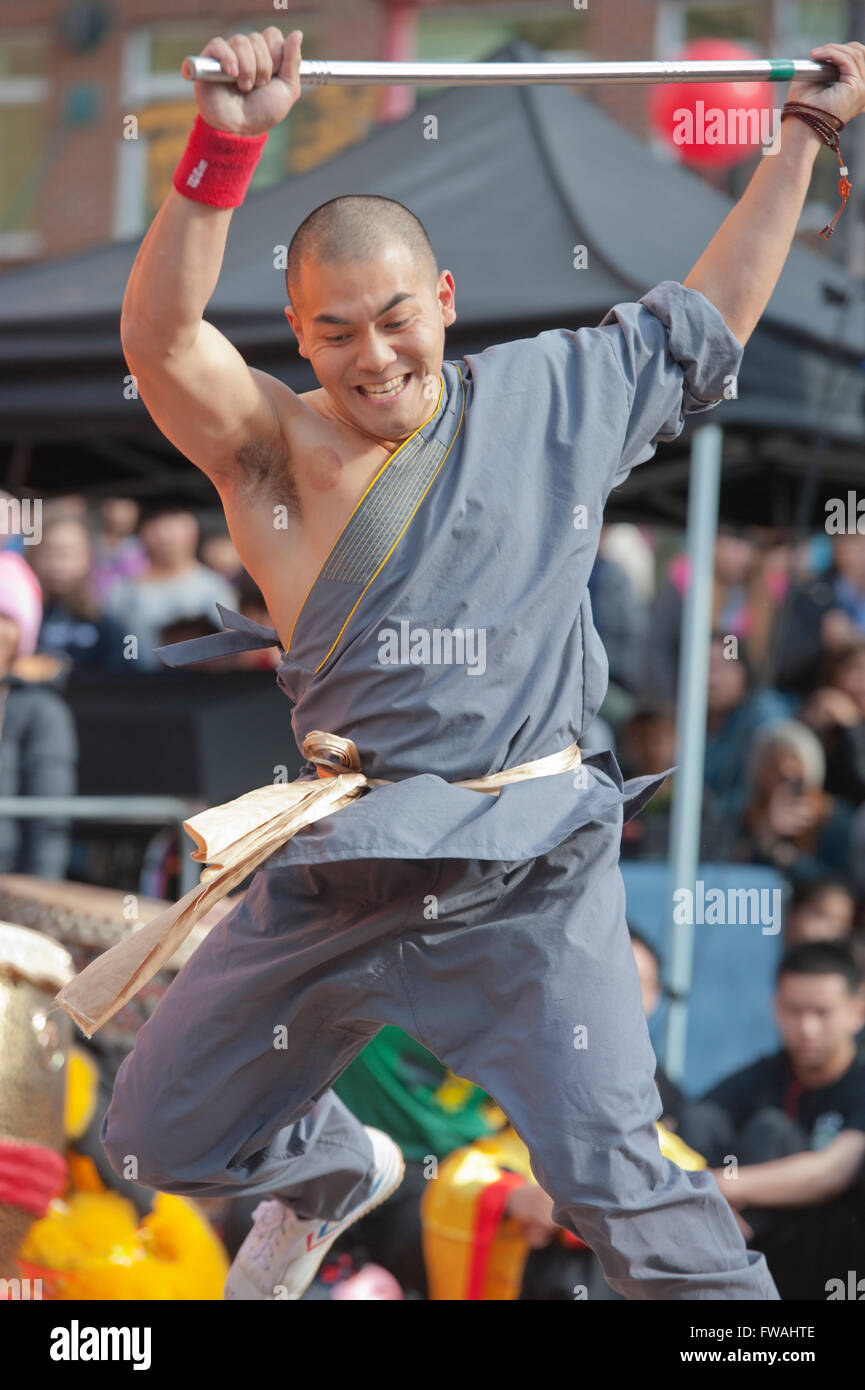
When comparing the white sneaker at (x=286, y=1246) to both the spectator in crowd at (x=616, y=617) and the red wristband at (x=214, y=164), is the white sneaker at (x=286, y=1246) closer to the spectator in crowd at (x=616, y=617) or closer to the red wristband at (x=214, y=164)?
the red wristband at (x=214, y=164)

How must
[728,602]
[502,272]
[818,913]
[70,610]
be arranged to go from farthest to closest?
1. [728,602]
2. [70,610]
3. [818,913]
4. [502,272]

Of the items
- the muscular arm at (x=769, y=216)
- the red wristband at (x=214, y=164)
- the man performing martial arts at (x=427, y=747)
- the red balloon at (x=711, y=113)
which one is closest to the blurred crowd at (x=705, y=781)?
the man performing martial arts at (x=427, y=747)

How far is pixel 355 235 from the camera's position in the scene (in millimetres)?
2154

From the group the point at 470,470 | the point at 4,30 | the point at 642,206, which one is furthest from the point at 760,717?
the point at 4,30

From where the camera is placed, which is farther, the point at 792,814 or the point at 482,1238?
the point at 792,814

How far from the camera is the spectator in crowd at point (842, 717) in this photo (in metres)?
5.02

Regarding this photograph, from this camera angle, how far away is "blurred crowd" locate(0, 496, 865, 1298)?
3533 mm

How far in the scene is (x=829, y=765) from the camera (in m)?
5.07

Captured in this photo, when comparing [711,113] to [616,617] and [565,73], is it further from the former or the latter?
[565,73]

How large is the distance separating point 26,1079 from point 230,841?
1.09 meters

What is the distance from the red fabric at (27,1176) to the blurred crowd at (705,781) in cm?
67

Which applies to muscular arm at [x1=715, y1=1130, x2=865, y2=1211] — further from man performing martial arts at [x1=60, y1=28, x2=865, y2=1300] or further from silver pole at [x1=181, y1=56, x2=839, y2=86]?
silver pole at [x1=181, y1=56, x2=839, y2=86]

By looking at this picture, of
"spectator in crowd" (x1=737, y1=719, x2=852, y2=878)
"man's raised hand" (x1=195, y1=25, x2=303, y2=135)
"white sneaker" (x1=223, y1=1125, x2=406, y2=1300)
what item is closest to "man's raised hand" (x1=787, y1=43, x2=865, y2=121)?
"man's raised hand" (x1=195, y1=25, x2=303, y2=135)

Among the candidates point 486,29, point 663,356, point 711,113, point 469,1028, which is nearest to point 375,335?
point 663,356
